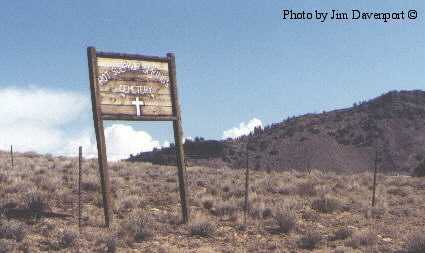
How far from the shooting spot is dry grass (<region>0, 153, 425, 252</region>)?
41.9 feet

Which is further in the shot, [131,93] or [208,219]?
[208,219]

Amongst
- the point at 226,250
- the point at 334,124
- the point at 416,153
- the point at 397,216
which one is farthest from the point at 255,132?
the point at 226,250

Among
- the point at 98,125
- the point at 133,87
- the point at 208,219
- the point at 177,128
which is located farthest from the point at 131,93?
the point at 208,219

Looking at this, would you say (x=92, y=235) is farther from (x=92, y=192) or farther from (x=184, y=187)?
(x=92, y=192)

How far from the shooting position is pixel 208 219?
15.6 metres

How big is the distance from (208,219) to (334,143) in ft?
213

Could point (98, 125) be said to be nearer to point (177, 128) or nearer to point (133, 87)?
point (133, 87)

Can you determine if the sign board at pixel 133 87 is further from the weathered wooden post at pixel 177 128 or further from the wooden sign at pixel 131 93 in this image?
the weathered wooden post at pixel 177 128

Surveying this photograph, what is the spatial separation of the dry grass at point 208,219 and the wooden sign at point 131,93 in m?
1.21

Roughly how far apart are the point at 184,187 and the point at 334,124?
240ft

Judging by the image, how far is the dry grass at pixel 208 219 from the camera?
12.8 metres

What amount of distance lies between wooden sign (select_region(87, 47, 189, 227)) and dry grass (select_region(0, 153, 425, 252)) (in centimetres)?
121

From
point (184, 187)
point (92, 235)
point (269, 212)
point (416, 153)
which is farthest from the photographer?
point (416, 153)

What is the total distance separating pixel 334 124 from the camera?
3406 inches
